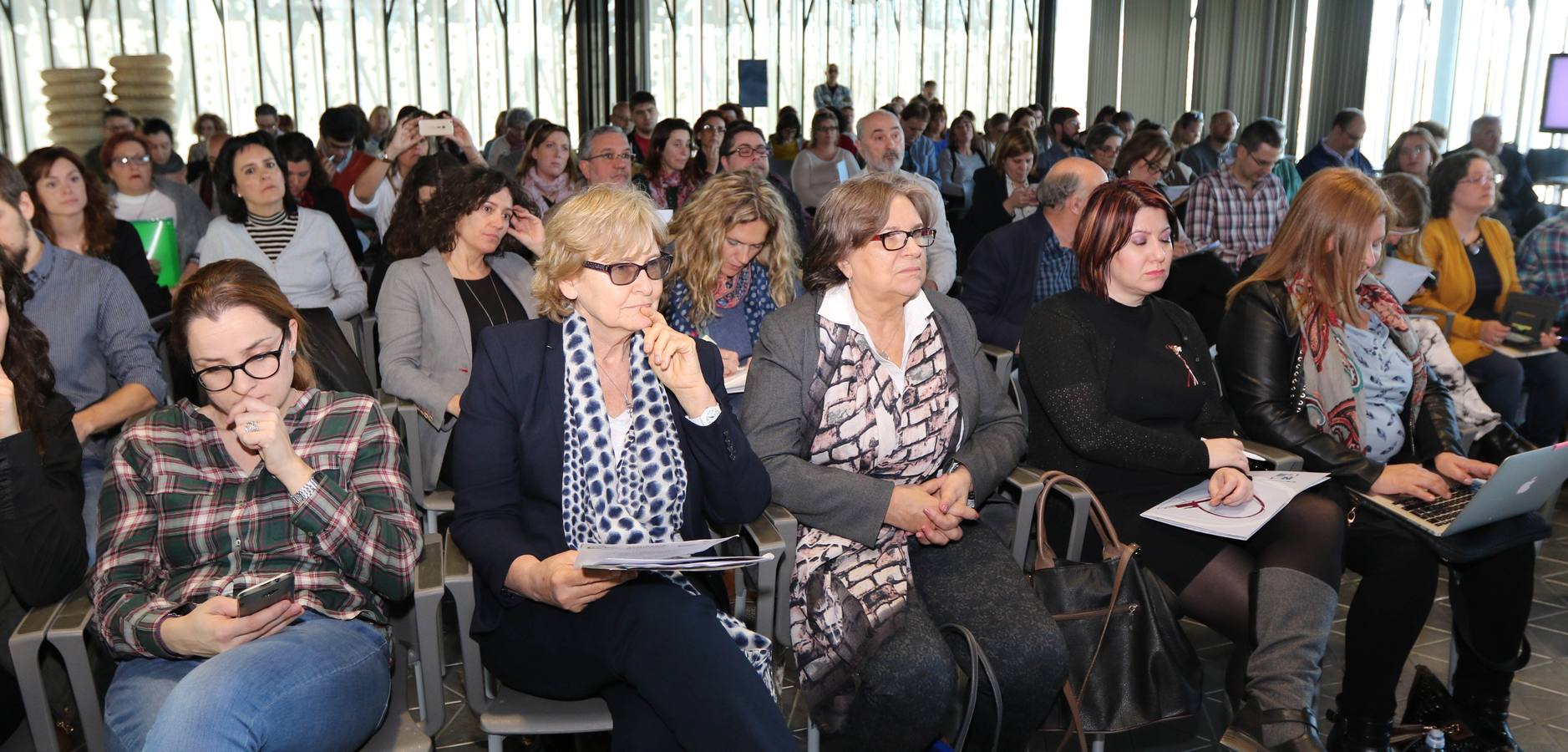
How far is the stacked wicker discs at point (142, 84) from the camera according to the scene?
40.1ft

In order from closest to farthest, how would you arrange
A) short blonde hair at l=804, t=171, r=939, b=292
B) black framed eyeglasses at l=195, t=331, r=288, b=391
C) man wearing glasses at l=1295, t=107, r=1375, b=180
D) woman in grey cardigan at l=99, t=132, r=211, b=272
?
1. black framed eyeglasses at l=195, t=331, r=288, b=391
2. short blonde hair at l=804, t=171, r=939, b=292
3. woman in grey cardigan at l=99, t=132, r=211, b=272
4. man wearing glasses at l=1295, t=107, r=1375, b=180

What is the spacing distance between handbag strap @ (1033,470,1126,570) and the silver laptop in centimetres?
68

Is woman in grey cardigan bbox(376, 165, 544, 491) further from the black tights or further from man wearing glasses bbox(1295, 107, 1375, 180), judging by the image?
man wearing glasses bbox(1295, 107, 1375, 180)

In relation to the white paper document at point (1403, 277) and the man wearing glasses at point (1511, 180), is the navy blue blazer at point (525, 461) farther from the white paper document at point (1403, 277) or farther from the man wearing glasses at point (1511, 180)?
the man wearing glasses at point (1511, 180)

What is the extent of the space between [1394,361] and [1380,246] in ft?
1.00

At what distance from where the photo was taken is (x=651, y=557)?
5.74ft

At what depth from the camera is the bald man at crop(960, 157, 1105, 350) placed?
4.06m

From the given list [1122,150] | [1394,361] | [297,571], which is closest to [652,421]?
[297,571]

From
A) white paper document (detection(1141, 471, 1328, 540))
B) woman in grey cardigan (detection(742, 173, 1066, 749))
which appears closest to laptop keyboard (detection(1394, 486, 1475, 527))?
white paper document (detection(1141, 471, 1328, 540))

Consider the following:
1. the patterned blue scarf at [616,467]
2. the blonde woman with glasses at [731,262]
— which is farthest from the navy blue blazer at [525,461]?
the blonde woman with glasses at [731,262]

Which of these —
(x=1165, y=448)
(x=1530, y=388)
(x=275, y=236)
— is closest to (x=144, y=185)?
(x=275, y=236)

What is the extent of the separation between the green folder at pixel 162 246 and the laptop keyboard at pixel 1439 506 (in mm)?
4016

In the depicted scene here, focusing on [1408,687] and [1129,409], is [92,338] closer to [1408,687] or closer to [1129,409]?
[1129,409]

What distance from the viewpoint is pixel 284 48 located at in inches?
510
